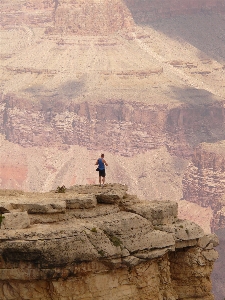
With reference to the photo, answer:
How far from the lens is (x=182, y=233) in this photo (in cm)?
4081

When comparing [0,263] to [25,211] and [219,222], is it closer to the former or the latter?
[25,211]

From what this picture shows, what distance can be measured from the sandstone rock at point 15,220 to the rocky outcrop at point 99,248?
0.03 meters

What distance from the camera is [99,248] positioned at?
37.7m

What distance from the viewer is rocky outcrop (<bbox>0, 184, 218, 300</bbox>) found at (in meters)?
36.5

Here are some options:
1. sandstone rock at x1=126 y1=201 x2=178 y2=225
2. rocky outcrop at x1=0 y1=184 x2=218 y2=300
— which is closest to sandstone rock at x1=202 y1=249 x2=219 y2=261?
rocky outcrop at x1=0 y1=184 x2=218 y2=300

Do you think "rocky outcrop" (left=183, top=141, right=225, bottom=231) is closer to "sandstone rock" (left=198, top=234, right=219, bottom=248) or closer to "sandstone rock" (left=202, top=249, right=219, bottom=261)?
"sandstone rock" (left=198, top=234, right=219, bottom=248)

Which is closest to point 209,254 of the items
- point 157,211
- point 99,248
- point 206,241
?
point 206,241

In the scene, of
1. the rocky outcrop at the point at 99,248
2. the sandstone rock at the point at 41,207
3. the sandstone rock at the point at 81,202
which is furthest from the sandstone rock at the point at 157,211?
the sandstone rock at the point at 41,207

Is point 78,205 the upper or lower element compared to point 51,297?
upper

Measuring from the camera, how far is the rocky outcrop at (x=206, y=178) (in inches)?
7436

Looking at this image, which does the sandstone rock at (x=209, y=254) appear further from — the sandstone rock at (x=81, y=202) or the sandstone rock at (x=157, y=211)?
the sandstone rock at (x=81, y=202)

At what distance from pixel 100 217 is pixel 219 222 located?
133 metres

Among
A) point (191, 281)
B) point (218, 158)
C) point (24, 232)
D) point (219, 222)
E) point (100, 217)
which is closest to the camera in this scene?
point (24, 232)

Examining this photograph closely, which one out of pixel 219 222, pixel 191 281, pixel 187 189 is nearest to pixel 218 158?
pixel 187 189
